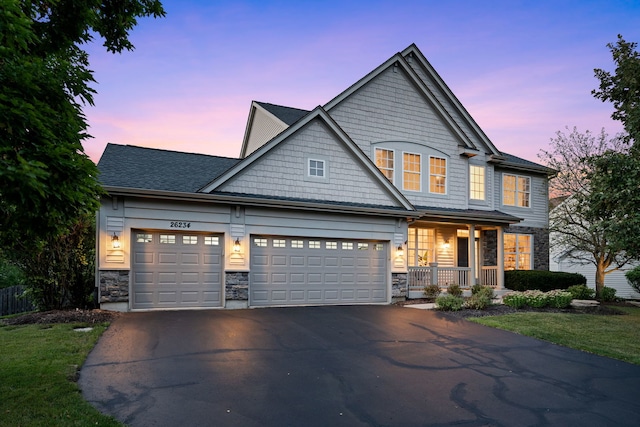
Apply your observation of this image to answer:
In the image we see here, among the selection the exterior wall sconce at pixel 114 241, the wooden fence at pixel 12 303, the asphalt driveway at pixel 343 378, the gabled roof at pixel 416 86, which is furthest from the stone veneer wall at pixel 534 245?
the wooden fence at pixel 12 303

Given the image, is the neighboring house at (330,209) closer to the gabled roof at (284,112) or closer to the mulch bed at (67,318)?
the gabled roof at (284,112)

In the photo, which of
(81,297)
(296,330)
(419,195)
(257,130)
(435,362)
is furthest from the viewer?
(257,130)

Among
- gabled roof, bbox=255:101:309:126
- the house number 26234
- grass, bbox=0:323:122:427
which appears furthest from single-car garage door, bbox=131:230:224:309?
gabled roof, bbox=255:101:309:126

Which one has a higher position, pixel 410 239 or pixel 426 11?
pixel 426 11

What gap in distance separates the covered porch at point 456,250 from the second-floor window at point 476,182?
96 centimetres

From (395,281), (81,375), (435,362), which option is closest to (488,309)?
(395,281)

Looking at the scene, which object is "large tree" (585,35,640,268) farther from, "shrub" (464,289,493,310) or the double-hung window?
the double-hung window

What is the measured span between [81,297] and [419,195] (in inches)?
496

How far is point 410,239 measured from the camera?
18203 millimetres

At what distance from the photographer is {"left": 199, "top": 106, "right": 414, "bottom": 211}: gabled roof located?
41.0 ft

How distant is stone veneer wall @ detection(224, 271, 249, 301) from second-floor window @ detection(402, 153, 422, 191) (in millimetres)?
8045

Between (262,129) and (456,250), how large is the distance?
1059cm

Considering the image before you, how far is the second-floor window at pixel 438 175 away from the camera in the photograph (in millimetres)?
17953

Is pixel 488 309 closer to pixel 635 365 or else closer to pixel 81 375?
pixel 635 365
